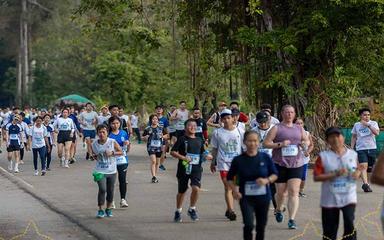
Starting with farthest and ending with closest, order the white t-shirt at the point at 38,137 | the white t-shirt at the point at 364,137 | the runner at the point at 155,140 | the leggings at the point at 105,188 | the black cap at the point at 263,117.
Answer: the white t-shirt at the point at 38,137 < the runner at the point at 155,140 < the white t-shirt at the point at 364,137 < the leggings at the point at 105,188 < the black cap at the point at 263,117

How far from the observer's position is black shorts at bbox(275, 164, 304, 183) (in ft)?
37.8

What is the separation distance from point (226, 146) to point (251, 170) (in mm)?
3047

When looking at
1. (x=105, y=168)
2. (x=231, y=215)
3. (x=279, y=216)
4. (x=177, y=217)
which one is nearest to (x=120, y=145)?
(x=105, y=168)

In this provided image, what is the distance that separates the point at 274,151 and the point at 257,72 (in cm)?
1145

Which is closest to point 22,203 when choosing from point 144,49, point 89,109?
point 89,109

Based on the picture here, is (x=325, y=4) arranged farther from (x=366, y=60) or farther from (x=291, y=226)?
(x=291, y=226)

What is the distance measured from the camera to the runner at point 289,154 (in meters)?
11.4

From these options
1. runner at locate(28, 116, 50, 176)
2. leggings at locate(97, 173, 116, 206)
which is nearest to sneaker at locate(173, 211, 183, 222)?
leggings at locate(97, 173, 116, 206)

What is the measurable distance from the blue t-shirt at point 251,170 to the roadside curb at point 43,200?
8.06 ft

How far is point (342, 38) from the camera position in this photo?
69.3 feet

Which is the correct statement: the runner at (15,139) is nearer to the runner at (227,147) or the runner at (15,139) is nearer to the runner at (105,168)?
the runner at (105,168)

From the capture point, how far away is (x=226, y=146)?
12.3 metres

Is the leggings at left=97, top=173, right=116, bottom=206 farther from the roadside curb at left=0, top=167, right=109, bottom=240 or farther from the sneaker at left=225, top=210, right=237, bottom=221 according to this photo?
the sneaker at left=225, top=210, right=237, bottom=221

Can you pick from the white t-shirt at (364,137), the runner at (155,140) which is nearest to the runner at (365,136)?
the white t-shirt at (364,137)
